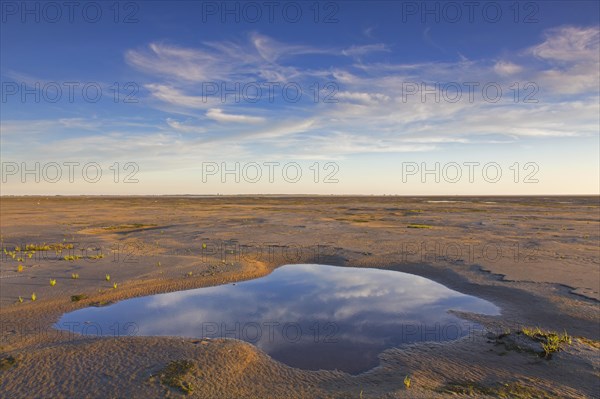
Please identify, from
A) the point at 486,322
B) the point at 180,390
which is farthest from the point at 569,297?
the point at 180,390

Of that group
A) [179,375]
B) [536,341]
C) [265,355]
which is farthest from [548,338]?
[179,375]

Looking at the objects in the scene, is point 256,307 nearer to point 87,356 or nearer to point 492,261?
point 87,356

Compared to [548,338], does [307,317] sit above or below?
below

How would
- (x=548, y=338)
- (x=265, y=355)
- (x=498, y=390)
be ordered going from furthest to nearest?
(x=548, y=338)
(x=265, y=355)
(x=498, y=390)

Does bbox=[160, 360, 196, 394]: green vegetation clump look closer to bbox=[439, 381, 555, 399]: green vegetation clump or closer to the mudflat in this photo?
the mudflat

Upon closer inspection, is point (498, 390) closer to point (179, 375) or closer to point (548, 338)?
point (548, 338)

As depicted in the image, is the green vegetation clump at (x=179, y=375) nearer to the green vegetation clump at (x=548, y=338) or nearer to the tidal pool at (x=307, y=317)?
the tidal pool at (x=307, y=317)
